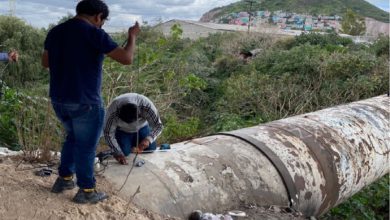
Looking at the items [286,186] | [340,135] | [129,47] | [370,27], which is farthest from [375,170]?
[370,27]

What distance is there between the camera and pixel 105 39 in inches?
122

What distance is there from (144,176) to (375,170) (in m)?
3.03

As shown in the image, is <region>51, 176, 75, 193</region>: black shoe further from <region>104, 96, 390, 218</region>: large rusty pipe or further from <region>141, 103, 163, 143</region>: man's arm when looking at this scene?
<region>141, 103, 163, 143</region>: man's arm

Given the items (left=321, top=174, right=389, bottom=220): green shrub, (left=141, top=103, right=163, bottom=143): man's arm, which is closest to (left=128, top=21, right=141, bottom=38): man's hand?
(left=141, top=103, right=163, bottom=143): man's arm

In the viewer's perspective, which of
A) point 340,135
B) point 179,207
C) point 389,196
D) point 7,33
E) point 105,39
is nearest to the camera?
point 105,39

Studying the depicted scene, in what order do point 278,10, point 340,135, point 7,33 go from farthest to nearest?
point 278,10 → point 7,33 → point 340,135

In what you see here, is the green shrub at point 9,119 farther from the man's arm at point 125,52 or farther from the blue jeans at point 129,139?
the man's arm at point 125,52

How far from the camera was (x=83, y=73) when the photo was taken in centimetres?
318

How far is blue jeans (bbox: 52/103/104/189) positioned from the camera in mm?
3248

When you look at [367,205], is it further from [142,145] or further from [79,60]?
[79,60]

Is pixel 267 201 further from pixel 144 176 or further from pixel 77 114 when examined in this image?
pixel 77 114

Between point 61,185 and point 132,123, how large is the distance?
1231 mm

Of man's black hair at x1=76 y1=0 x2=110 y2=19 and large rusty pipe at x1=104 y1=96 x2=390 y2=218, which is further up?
man's black hair at x1=76 y1=0 x2=110 y2=19

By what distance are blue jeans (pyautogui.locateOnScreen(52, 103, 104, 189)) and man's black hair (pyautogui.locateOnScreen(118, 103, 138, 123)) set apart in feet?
3.65
